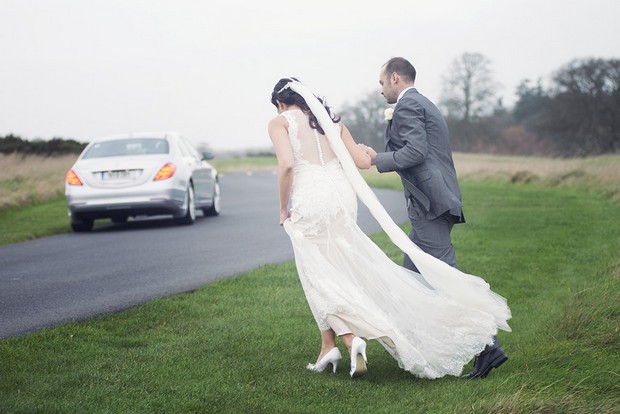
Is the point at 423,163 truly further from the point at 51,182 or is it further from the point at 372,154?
the point at 51,182

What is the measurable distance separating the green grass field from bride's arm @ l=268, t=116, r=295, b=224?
1163 mm

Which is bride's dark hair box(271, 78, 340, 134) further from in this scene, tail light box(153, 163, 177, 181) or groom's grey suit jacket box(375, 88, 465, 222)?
tail light box(153, 163, 177, 181)

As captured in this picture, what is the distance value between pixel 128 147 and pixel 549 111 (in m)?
55.1

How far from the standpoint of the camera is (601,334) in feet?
21.6

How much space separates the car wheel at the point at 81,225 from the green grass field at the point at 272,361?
7504mm

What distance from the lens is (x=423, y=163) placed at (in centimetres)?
608

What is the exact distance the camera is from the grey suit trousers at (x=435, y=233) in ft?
20.3

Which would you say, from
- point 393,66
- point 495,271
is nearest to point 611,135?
point 495,271

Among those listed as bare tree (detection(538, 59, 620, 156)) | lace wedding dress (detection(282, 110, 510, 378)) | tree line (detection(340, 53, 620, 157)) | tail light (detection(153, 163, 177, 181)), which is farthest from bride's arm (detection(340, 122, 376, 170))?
bare tree (detection(538, 59, 620, 156))

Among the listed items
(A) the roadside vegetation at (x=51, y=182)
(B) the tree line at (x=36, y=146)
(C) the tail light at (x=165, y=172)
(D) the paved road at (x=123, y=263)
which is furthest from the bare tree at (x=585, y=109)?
(C) the tail light at (x=165, y=172)

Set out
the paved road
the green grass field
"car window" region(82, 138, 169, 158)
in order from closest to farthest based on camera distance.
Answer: the green grass field → the paved road → "car window" region(82, 138, 169, 158)

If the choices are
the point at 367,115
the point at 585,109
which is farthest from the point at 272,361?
the point at 585,109

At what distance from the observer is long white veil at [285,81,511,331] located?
5.96m

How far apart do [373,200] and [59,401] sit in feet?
8.15
